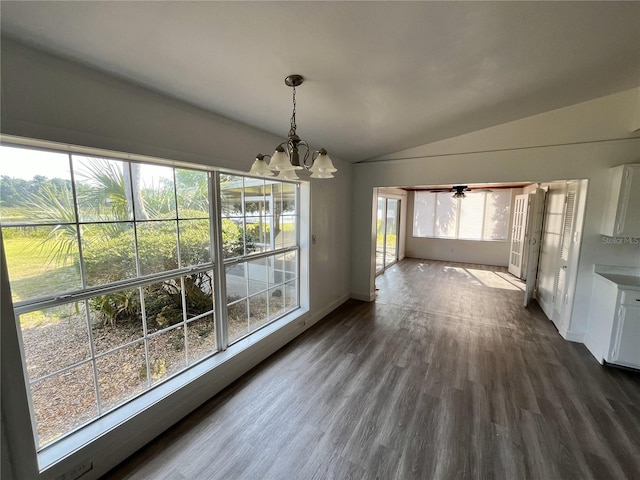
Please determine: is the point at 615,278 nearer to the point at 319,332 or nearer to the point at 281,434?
the point at 319,332

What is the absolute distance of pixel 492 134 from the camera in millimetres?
3182

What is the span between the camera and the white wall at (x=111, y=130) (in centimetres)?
119

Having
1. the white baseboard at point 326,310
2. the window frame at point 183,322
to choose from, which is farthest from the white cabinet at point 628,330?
the window frame at point 183,322

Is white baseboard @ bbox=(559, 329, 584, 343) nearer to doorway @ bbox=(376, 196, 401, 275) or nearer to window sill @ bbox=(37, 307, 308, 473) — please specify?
doorway @ bbox=(376, 196, 401, 275)

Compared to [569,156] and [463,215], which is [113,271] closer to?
[569,156]

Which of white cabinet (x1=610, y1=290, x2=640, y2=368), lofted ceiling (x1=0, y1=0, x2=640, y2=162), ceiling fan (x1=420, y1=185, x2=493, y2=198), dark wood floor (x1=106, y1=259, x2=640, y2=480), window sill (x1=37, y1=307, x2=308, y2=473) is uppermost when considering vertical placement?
lofted ceiling (x1=0, y1=0, x2=640, y2=162)

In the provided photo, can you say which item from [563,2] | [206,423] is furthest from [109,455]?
[563,2]

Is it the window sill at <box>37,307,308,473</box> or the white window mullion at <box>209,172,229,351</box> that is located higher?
the white window mullion at <box>209,172,229,351</box>

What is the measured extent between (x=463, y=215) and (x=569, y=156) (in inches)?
183

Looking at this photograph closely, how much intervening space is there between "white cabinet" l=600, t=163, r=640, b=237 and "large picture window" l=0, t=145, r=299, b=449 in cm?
377

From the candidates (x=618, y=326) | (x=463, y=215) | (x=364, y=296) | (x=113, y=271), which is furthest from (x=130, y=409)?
(x=463, y=215)

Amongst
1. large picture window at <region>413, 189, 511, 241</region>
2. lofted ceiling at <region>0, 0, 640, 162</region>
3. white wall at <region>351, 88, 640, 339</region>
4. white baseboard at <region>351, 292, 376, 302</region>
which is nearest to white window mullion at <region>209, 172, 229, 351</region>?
lofted ceiling at <region>0, 0, 640, 162</region>

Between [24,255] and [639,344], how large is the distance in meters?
4.81

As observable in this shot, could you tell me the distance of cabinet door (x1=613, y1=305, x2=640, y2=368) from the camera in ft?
7.91
